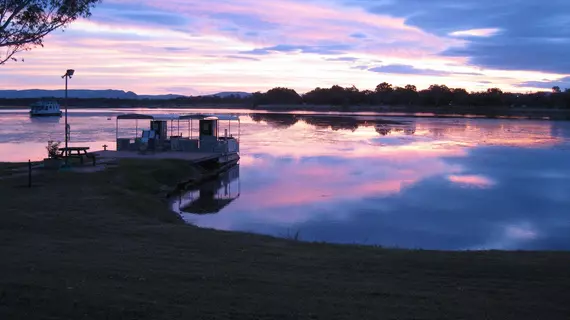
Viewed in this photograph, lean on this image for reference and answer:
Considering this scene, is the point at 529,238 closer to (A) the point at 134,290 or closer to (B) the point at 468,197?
(B) the point at 468,197

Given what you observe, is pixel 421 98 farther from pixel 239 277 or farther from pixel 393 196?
pixel 239 277

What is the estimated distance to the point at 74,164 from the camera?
61.6 feet

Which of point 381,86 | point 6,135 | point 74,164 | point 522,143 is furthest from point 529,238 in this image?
point 381,86

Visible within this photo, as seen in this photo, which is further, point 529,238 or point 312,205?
point 312,205

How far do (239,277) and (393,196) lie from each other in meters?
12.0

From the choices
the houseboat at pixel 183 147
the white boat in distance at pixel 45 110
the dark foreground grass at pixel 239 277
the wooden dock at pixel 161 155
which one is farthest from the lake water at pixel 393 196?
the white boat in distance at pixel 45 110

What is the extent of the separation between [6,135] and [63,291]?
118 feet

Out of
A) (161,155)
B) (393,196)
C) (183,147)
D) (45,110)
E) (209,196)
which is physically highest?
(45,110)

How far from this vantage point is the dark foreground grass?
5449 mm

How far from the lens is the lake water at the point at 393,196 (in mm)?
13156

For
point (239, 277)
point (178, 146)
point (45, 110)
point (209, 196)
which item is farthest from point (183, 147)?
point (45, 110)

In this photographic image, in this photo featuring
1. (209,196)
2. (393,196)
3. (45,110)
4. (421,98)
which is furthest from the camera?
(421,98)

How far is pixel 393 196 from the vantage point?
1795cm

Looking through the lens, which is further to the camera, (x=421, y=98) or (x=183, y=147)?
(x=421, y=98)
